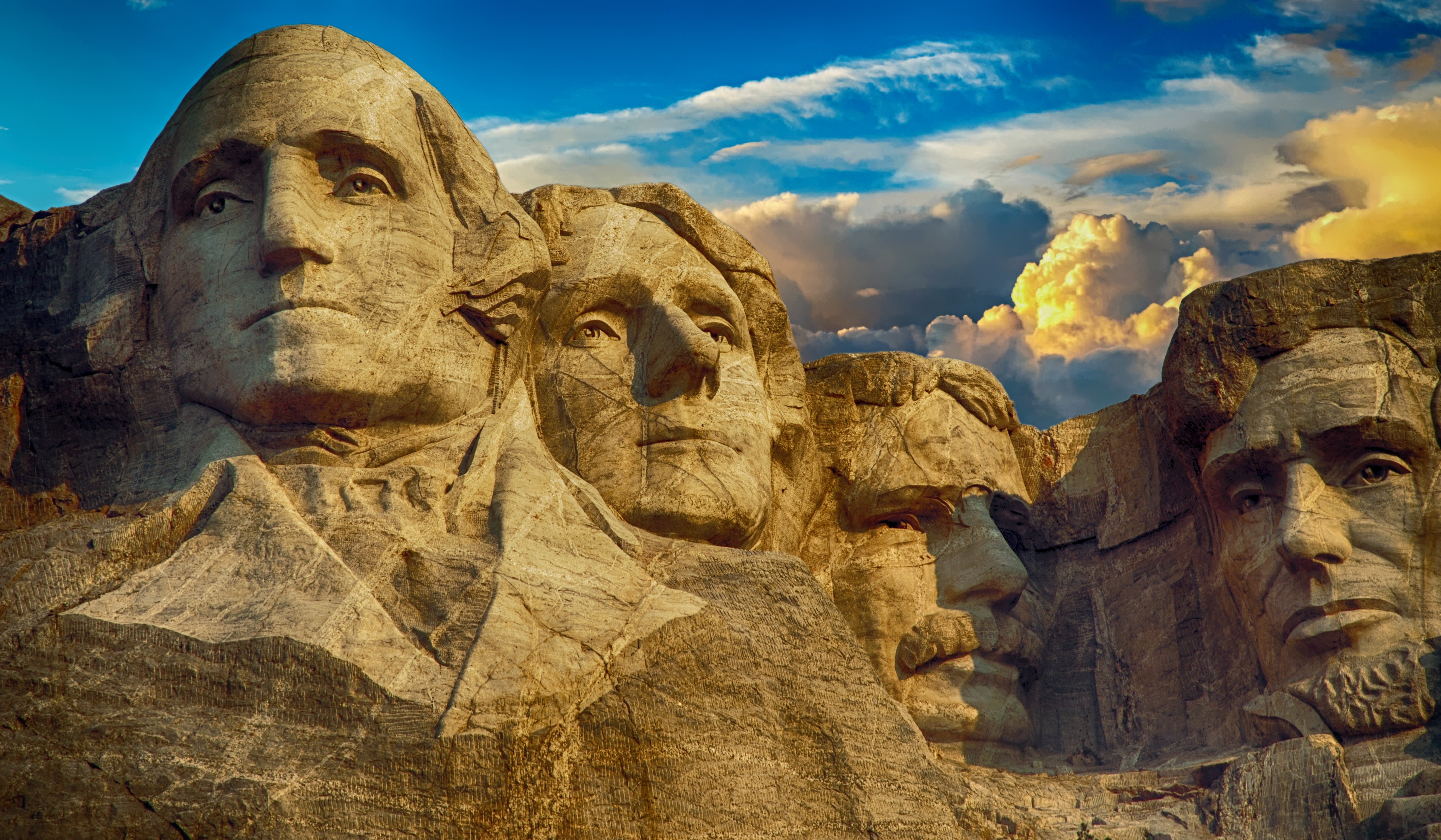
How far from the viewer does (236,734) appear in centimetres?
495

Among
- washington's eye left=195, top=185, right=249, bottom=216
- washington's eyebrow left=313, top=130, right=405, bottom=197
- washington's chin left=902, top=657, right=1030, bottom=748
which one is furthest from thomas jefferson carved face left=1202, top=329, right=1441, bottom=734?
washington's eye left=195, top=185, right=249, bottom=216

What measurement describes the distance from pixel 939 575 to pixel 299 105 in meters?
3.95

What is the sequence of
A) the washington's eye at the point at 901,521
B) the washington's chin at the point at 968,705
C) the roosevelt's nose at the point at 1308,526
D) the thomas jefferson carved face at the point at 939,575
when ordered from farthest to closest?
1. the washington's eye at the point at 901,521
2. the thomas jefferson carved face at the point at 939,575
3. the washington's chin at the point at 968,705
4. the roosevelt's nose at the point at 1308,526

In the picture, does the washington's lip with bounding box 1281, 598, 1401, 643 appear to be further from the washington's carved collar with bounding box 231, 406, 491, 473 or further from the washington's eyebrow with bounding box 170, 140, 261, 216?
the washington's eyebrow with bounding box 170, 140, 261, 216

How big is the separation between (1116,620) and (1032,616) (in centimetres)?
47

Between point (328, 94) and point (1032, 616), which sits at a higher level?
point (328, 94)

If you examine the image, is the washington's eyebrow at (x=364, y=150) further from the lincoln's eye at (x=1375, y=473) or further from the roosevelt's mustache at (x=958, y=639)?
the lincoln's eye at (x=1375, y=473)

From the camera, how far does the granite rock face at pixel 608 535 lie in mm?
5074

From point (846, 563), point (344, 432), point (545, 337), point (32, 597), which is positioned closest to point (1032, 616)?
point (846, 563)

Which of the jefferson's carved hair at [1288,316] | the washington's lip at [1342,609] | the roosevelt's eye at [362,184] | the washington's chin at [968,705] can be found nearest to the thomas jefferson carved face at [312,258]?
the roosevelt's eye at [362,184]

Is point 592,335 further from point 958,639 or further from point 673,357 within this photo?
point 958,639

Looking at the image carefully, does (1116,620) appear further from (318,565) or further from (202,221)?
(202,221)

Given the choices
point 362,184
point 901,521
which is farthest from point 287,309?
point 901,521

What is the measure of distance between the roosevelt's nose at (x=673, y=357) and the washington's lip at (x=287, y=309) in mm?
1516
